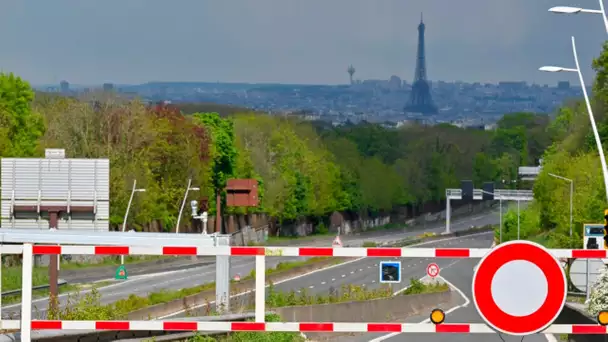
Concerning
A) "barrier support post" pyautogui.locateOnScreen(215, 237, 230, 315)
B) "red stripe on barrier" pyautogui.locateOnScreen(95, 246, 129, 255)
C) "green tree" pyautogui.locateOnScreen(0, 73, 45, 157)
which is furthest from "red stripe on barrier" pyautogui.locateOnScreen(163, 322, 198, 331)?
"green tree" pyautogui.locateOnScreen(0, 73, 45, 157)

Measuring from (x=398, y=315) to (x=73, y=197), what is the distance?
11.3 metres

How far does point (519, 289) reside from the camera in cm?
1040

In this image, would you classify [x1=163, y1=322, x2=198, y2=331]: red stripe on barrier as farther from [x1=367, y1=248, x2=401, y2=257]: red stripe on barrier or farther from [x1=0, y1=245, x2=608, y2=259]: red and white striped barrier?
[x1=367, y1=248, x2=401, y2=257]: red stripe on barrier

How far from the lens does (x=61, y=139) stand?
102000 millimetres

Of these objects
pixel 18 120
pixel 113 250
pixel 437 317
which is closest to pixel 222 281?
pixel 437 317

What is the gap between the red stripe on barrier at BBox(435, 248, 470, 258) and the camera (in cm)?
1078

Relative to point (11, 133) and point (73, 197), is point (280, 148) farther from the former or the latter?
point (73, 197)

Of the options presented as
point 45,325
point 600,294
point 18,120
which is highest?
point 18,120

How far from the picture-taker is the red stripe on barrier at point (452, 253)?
35.4 feet

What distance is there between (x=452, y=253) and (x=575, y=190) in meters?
81.0

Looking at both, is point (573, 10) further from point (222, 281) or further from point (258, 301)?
point (258, 301)

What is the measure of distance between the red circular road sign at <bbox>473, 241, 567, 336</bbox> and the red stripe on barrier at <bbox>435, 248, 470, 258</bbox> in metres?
0.40

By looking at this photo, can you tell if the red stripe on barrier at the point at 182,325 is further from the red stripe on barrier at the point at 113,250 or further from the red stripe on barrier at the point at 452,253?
the red stripe on barrier at the point at 452,253

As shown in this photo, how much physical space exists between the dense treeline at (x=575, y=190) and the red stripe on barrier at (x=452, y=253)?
53447 mm
